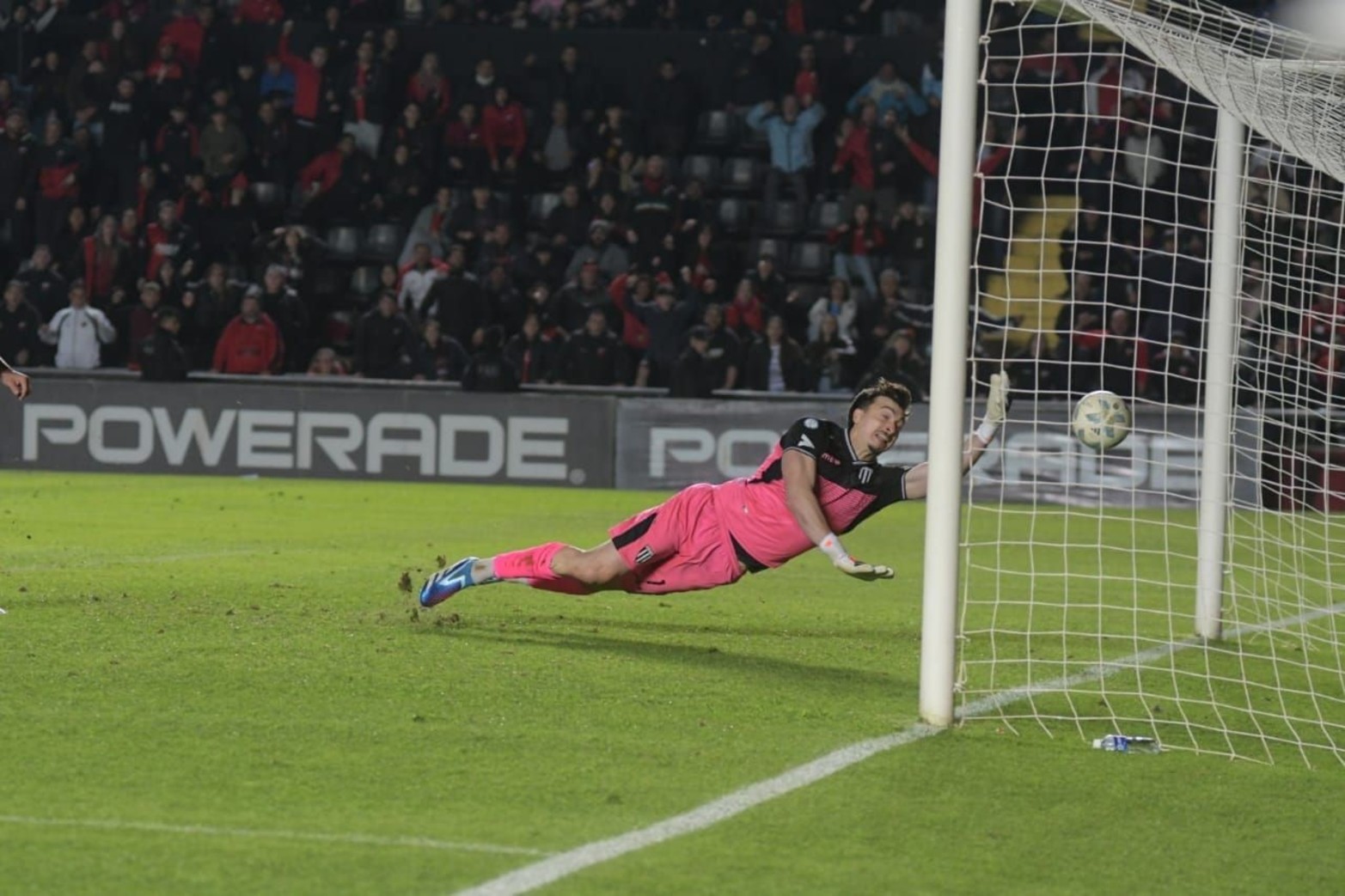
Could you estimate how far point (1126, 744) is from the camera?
256 inches

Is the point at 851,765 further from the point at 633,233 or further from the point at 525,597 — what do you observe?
the point at 633,233

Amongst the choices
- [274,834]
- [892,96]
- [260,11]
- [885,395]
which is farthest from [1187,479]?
[274,834]

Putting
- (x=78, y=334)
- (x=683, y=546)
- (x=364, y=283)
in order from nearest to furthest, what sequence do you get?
1. (x=683, y=546)
2. (x=78, y=334)
3. (x=364, y=283)

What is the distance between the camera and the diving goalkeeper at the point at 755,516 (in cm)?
795

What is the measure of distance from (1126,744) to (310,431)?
13631mm

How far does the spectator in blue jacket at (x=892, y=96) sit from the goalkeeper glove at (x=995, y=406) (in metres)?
15.0

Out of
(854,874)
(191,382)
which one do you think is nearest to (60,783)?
(854,874)

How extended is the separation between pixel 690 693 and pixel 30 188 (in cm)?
1741

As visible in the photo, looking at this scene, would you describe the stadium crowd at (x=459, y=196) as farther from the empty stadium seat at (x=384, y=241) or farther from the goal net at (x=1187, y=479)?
the goal net at (x=1187, y=479)

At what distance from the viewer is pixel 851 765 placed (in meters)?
5.95

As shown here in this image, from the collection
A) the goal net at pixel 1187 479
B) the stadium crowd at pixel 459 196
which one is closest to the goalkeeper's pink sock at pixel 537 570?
the goal net at pixel 1187 479

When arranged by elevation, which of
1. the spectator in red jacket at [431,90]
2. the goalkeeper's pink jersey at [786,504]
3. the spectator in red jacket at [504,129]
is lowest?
the goalkeeper's pink jersey at [786,504]

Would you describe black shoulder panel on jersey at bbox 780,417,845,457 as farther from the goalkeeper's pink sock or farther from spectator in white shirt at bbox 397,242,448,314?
spectator in white shirt at bbox 397,242,448,314

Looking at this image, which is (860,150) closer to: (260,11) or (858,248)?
(858,248)
